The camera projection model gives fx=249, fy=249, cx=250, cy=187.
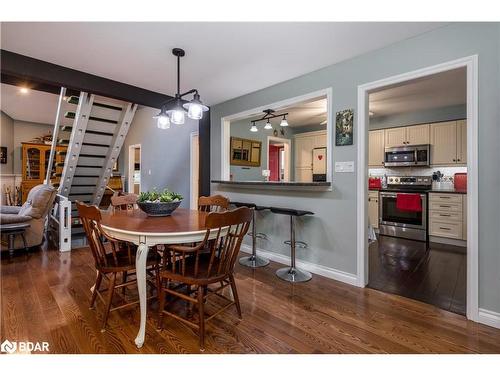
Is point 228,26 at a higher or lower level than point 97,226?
higher

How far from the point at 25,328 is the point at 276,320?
1751 mm

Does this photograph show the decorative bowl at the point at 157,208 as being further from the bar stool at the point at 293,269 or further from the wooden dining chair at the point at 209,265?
the bar stool at the point at 293,269

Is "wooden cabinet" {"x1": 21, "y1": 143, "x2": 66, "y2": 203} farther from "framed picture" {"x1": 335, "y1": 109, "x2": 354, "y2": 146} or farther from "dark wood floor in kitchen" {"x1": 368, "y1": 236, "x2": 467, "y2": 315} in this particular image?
"dark wood floor in kitchen" {"x1": 368, "y1": 236, "x2": 467, "y2": 315}

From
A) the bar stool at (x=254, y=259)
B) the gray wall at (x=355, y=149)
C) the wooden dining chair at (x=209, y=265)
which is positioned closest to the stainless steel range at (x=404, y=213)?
the gray wall at (x=355, y=149)

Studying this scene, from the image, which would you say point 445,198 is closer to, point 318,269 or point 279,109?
point 318,269

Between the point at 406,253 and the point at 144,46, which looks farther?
the point at 406,253

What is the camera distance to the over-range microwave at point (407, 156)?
4449mm

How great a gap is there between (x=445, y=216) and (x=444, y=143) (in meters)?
1.27

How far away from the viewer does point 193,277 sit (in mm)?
1632

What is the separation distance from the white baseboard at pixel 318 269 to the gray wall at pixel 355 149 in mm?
56

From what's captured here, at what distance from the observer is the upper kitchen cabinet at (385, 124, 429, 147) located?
4511 mm
